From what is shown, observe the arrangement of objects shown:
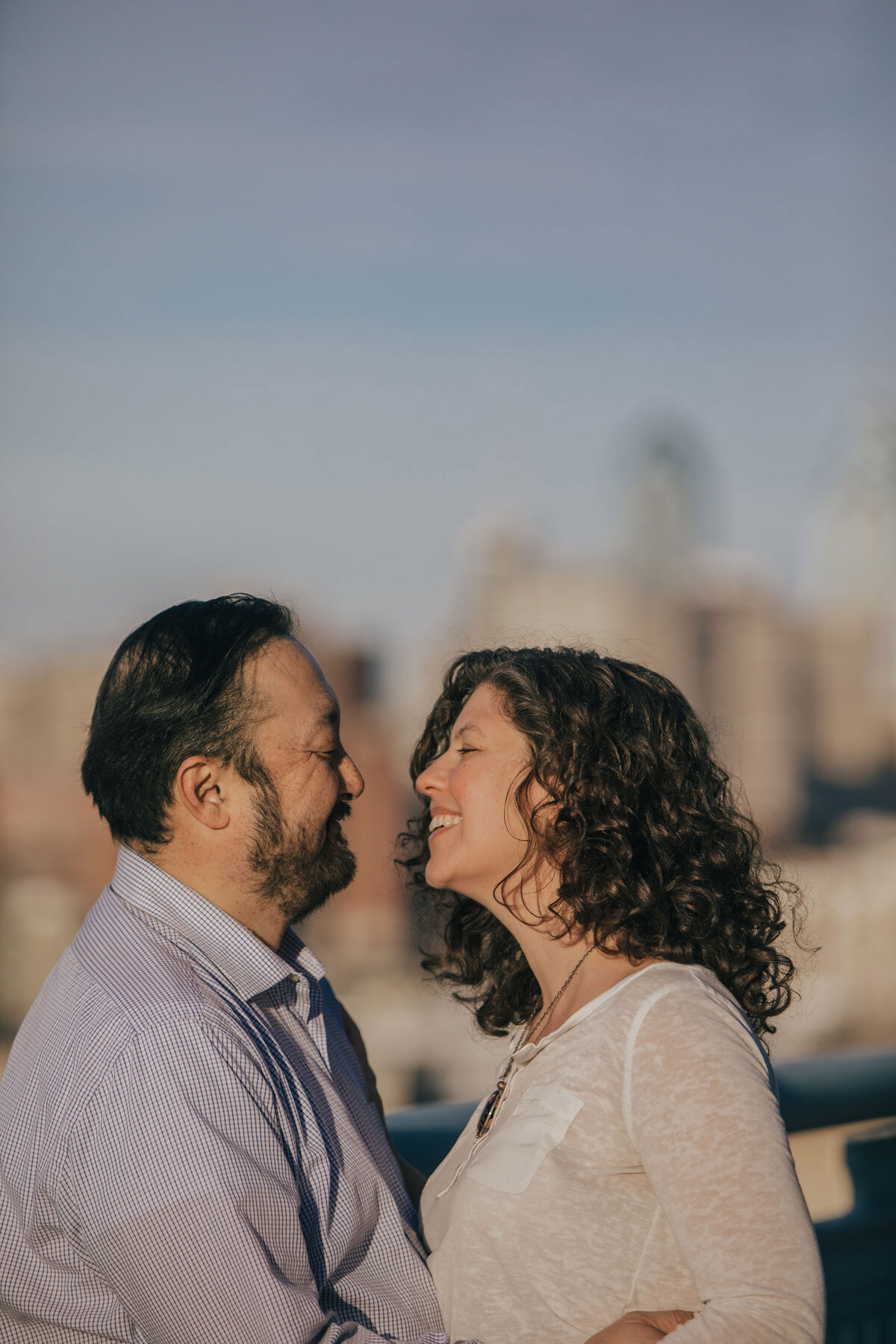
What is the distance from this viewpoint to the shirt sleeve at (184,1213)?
1.46 meters

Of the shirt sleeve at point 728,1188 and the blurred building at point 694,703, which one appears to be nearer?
the shirt sleeve at point 728,1188

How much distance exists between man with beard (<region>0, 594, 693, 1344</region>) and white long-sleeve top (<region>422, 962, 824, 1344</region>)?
11 cm

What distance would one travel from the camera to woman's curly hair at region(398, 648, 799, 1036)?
1875mm

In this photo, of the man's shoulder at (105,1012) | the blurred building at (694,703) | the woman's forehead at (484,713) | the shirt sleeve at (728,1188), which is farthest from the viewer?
the blurred building at (694,703)

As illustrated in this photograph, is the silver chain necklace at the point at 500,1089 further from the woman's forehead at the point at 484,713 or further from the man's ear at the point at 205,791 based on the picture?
the man's ear at the point at 205,791

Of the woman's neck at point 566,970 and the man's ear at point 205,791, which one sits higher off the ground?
the man's ear at point 205,791

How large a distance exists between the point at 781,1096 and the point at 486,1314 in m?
0.67

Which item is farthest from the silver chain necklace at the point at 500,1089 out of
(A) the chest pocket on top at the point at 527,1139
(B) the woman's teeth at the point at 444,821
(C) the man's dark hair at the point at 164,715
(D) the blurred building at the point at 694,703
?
(D) the blurred building at the point at 694,703

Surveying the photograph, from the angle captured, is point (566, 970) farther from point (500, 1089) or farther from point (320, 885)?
point (320, 885)

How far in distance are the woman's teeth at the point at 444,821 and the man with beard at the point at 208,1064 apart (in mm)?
152

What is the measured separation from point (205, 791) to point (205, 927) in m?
0.21

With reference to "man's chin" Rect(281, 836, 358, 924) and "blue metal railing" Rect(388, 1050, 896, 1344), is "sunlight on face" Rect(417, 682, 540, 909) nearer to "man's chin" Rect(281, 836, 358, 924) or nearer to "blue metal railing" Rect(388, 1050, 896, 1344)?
Answer: "man's chin" Rect(281, 836, 358, 924)

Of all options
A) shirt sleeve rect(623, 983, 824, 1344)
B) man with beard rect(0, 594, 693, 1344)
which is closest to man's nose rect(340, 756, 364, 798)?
man with beard rect(0, 594, 693, 1344)

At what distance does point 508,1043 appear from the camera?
89.1 inches
